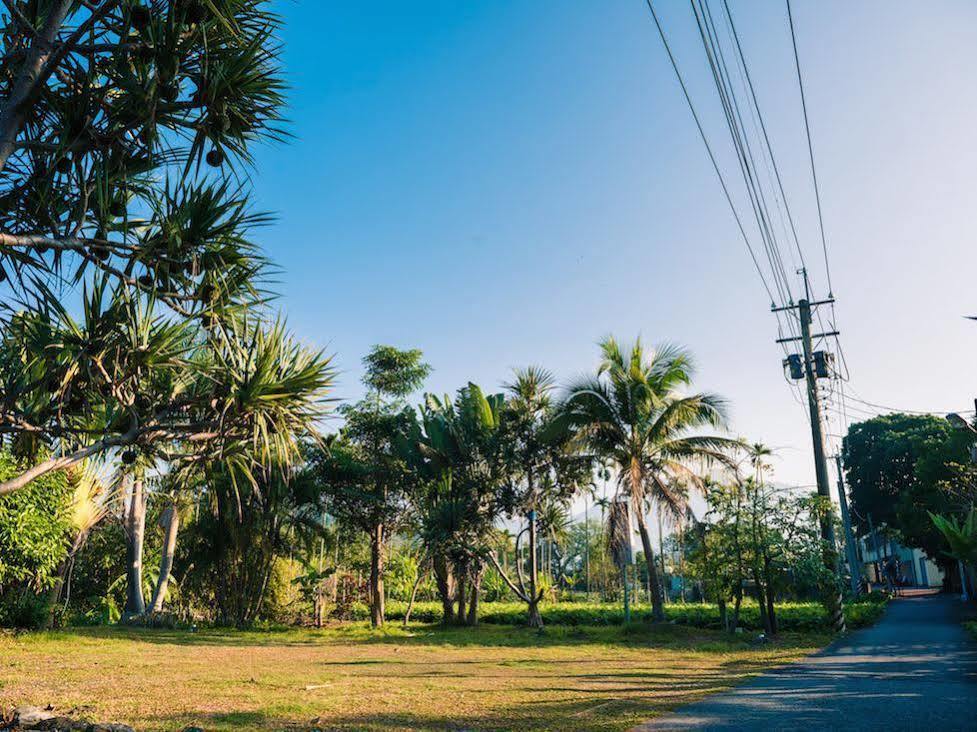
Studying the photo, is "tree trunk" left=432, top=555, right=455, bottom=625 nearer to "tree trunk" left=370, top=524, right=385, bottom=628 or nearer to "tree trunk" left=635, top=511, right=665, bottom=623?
"tree trunk" left=370, top=524, right=385, bottom=628

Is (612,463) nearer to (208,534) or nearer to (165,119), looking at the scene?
(208,534)

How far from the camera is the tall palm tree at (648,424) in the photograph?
1984cm

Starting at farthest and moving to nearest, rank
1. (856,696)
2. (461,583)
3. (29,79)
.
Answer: (461,583) < (856,696) < (29,79)

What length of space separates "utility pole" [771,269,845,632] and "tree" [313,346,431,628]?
12646 mm

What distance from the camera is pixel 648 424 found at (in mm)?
20375

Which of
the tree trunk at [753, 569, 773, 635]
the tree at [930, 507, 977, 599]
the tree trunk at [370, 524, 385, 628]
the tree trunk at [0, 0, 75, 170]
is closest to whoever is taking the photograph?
the tree trunk at [0, 0, 75, 170]

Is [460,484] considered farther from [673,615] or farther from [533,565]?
[673,615]

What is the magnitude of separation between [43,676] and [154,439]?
14.7ft

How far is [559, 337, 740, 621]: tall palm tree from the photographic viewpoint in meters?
19.8

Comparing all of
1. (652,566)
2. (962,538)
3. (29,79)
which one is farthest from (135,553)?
(962,538)

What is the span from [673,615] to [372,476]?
434 inches

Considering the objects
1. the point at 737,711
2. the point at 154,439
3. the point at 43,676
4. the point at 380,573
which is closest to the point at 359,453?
the point at 380,573

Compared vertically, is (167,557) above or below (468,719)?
above

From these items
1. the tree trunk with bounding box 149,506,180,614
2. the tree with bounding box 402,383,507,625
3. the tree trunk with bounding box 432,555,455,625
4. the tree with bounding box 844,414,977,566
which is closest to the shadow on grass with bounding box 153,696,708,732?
the tree with bounding box 402,383,507,625
